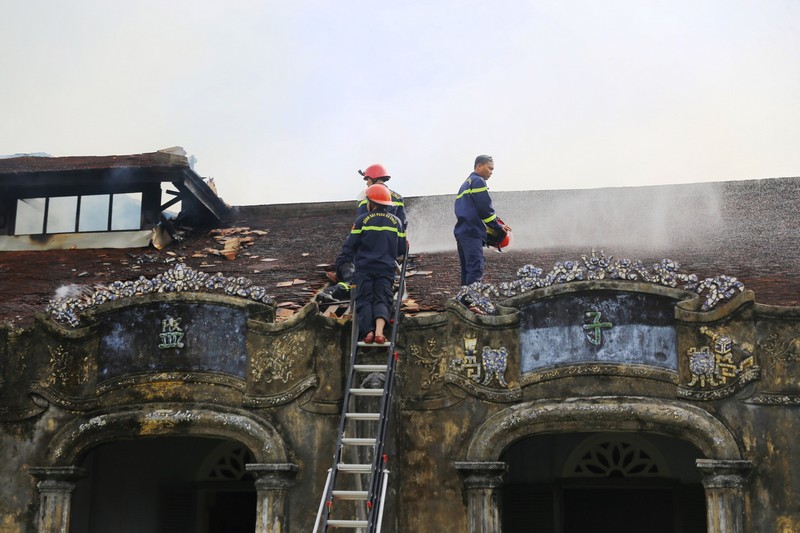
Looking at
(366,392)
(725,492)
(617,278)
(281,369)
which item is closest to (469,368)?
(366,392)

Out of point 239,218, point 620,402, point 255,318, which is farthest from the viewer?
point 239,218

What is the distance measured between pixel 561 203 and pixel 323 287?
6.37m

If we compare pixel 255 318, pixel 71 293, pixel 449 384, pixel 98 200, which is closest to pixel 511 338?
pixel 449 384

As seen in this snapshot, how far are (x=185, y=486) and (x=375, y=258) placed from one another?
17.1ft

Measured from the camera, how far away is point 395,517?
12469mm

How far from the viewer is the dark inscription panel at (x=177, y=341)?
43.3ft

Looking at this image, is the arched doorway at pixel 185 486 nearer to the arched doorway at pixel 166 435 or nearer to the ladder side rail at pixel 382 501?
the arched doorway at pixel 166 435

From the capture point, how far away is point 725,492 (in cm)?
1166

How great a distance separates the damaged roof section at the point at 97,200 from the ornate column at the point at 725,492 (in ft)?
33.6

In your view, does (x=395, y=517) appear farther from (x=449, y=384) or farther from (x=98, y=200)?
(x=98, y=200)

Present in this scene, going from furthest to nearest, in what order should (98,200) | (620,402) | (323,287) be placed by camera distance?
(98,200)
(323,287)
(620,402)

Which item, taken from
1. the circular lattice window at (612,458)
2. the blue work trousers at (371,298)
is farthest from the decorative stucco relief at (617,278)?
the circular lattice window at (612,458)

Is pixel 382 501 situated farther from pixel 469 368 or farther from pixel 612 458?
pixel 612 458

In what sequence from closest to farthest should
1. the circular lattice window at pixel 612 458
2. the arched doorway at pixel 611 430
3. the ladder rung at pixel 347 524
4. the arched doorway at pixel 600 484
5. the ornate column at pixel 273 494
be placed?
1. the ladder rung at pixel 347 524
2. the arched doorway at pixel 611 430
3. the ornate column at pixel 273 494
4. the arched doorway at pixel 600 484
5. the circular lattice window at pixel 612 458
